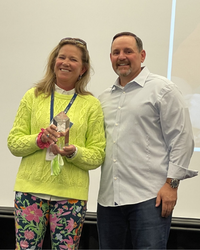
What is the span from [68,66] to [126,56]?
13.4 inches

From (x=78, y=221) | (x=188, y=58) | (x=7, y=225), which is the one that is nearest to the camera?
(x=78, y=221)

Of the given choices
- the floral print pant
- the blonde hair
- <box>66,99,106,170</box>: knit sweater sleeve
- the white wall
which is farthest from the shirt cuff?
the white wall

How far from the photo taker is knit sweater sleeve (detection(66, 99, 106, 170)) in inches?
64.6

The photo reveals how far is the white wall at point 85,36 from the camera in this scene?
2.75 m

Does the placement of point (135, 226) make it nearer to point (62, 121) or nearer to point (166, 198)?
point (166, 198)

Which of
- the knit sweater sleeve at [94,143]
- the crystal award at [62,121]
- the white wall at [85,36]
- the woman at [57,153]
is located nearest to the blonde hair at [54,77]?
the woman at [57,153]

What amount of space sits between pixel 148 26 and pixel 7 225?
7.45ft

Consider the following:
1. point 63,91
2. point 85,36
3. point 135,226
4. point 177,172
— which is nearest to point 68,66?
point 63,91

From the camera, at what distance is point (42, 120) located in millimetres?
1671

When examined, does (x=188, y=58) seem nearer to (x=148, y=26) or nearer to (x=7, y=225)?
(x=148, y=26)

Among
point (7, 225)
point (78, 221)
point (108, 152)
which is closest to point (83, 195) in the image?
point (78, 221)

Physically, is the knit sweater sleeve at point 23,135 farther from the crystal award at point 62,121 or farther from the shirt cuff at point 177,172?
the shirt cuff at point 177,172

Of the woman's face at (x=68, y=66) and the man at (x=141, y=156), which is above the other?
the woman's face at (x=68, y=66)

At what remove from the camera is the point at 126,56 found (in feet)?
5.89
